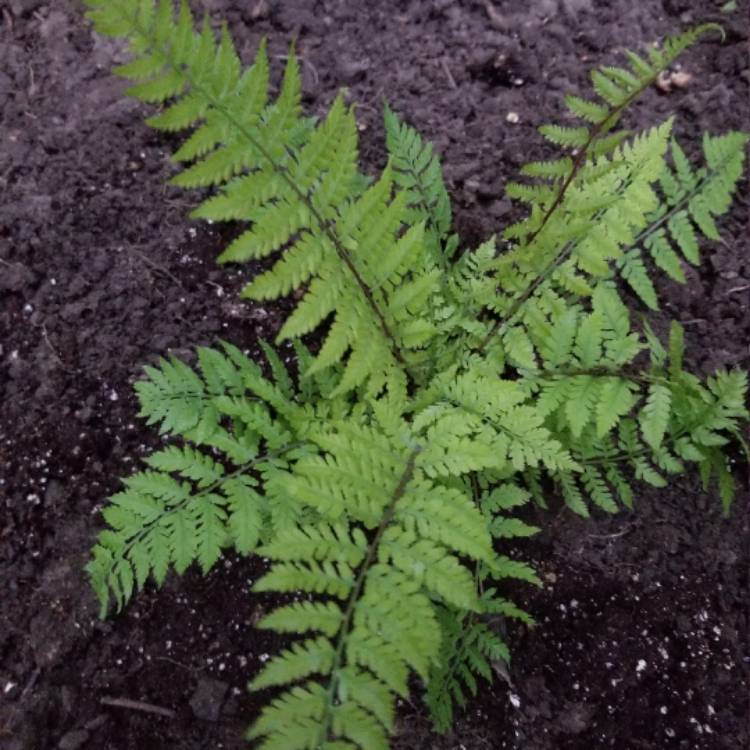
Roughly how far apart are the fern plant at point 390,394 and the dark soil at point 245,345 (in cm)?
18

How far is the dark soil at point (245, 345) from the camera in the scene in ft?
7.56

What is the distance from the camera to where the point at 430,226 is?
2.55 meters

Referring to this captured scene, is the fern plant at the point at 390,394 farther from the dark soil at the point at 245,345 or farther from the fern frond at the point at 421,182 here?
the dark soil at the point at 245,345

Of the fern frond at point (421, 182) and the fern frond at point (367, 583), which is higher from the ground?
the fern frond at point (421, 182)

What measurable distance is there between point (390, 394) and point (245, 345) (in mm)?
747

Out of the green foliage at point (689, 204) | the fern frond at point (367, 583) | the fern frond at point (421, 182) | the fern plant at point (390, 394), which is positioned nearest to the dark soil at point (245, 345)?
the fern plant at point (390, 394)

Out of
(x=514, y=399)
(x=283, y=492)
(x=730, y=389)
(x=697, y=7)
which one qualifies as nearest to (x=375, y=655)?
(x=283, y=492)

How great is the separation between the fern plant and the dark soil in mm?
181

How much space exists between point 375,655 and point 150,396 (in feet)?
3.72

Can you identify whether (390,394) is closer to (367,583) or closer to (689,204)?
(367,583)

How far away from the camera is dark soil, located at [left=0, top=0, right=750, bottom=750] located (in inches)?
90.7

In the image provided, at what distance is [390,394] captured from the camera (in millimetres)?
Answer: 2227

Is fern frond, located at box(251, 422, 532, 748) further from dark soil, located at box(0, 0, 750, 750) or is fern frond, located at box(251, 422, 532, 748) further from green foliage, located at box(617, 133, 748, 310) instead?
green foliage, located at box(617, 133, 748, 310)

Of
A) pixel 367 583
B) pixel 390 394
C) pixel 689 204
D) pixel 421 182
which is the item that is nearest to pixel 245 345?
pixel 390 394
